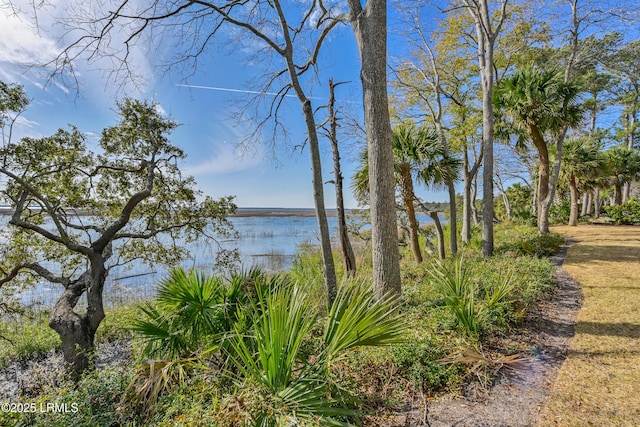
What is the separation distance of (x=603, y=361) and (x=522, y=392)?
1132mm

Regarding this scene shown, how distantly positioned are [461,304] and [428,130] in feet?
20.6

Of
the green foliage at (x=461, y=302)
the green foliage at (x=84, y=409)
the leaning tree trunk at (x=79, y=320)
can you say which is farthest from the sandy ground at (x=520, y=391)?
the leaning tree trunk at (x=79, y=320)

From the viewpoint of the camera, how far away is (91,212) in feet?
21.9

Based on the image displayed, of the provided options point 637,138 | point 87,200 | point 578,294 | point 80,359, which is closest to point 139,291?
point 87,200

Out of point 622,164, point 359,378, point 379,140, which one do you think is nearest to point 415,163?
point 379,140

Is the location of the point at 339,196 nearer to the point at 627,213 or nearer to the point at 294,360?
the point at 294,360

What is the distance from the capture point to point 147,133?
265 inches

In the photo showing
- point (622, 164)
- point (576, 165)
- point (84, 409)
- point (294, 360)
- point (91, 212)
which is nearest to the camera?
point (294, 360)

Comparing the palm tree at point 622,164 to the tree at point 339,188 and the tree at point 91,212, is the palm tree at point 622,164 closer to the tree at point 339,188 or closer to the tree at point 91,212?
the tree at point 339,188

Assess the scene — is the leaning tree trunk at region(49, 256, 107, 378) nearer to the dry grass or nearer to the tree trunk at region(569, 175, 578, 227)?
the dry grass

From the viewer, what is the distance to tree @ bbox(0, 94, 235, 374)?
5.08 meters

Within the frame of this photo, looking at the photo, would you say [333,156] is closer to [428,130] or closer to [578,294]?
[428,130]

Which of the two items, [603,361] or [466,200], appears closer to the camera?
[603,361]

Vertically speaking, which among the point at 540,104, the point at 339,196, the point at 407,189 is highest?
the point at 540,104
